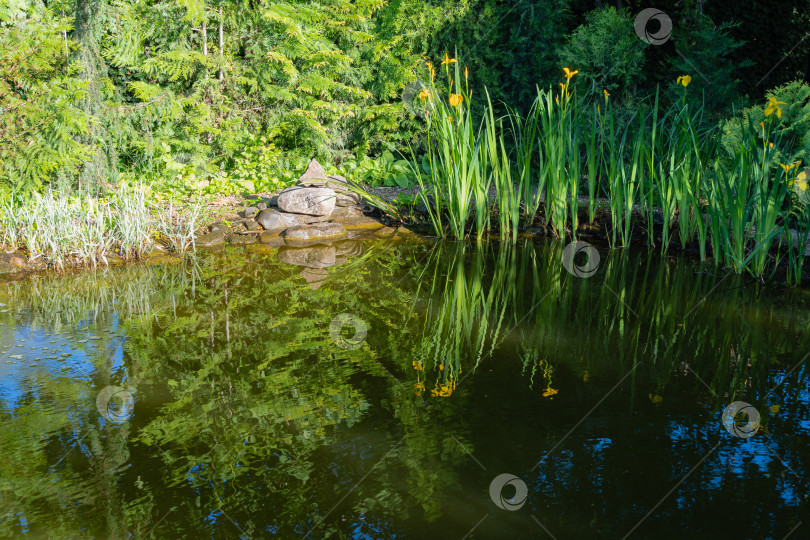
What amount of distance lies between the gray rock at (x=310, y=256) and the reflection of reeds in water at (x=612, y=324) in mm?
823

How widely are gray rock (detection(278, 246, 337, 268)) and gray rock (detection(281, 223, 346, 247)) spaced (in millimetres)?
201

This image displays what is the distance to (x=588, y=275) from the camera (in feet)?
14.9

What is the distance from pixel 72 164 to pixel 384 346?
3817 millimetres

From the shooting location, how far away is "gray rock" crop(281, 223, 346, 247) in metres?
5.79

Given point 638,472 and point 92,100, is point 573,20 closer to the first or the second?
point 92,100

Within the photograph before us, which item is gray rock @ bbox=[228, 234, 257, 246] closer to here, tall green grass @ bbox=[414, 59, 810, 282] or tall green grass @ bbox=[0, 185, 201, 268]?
tall green grass @ bbox=[0, 185, 201, 268]

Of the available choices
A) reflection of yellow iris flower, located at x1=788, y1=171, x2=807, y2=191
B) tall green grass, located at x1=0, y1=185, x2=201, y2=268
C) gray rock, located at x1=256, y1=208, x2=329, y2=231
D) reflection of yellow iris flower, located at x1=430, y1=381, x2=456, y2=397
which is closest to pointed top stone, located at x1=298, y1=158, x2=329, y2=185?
gray rock, located at x1=256, y1=208, x2=329, y2=231

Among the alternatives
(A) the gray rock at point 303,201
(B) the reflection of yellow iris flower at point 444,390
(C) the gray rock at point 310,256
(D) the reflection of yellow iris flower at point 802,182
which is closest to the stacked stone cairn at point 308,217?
(A) the gray rock at point 303,201

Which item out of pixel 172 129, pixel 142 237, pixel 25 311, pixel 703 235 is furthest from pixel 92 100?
pixel 703 235

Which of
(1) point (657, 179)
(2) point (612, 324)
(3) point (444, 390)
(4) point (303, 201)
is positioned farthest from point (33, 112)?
(1) point (657, 179)

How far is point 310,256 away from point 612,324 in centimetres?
261

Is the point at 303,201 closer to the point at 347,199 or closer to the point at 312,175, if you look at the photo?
the point at 312,175

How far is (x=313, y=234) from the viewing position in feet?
→ 19.4

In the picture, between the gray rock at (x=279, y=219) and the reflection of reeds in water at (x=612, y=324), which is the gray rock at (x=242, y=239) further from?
the reflection of reeds in water at (x=612, y=324)
